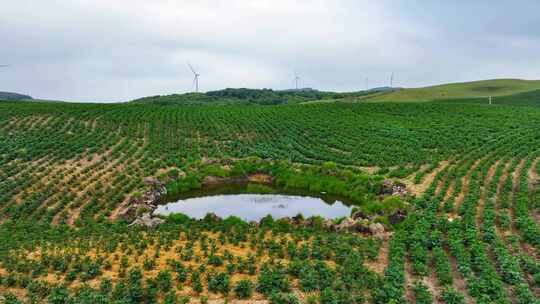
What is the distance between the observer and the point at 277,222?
20.5 meters

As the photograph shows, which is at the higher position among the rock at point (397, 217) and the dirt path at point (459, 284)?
the rock at point (397, 217)

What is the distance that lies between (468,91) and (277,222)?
10080 centimetres

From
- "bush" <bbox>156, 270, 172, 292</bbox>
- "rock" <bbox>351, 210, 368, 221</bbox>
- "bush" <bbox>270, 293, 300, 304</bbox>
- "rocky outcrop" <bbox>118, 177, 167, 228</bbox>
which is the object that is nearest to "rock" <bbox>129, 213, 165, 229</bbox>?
"rocky outcrop" <bbox>118, 177, 167, 228</bbox>

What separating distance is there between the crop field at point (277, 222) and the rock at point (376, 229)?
342mm

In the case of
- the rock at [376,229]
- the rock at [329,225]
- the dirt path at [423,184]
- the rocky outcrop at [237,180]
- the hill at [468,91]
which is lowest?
the rock at [329,225]

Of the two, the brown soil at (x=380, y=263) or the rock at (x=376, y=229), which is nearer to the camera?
the brown soil at (x=380, y=263)

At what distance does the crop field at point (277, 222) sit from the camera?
1301 centimetres

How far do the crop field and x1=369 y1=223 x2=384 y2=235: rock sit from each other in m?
0.34

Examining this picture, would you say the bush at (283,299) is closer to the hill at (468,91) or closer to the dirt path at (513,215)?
the dirt path at (513,215)

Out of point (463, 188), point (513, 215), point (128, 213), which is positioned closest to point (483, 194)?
point (463, 188)

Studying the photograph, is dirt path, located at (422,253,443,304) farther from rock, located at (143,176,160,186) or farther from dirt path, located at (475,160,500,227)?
rock, located at (143,176,160,186)

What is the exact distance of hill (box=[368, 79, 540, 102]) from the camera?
94.8m

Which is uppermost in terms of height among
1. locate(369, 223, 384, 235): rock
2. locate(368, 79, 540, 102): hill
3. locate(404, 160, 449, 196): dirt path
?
locate(368, 79, 540, 102): hill

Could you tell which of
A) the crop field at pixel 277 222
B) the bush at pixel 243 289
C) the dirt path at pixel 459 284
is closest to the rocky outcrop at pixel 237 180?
the crop field at pixel 277 222
